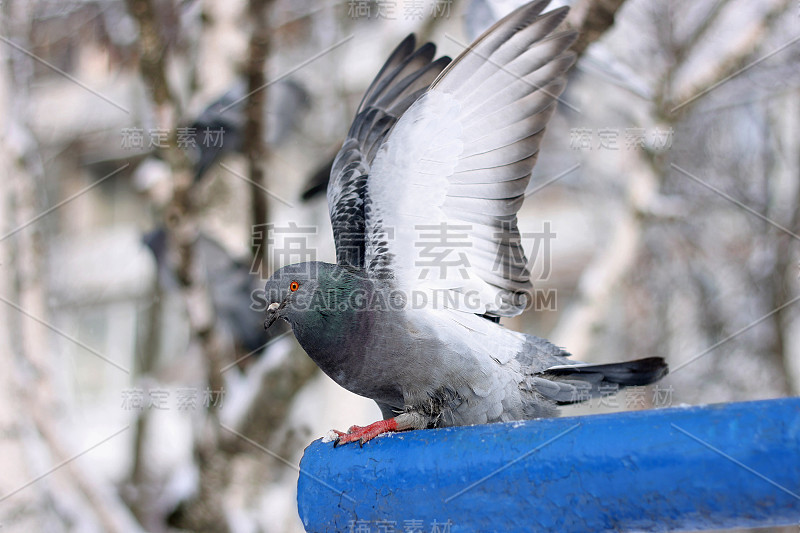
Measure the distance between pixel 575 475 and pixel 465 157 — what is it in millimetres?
1586

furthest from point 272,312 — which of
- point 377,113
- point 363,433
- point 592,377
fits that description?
point 592,377

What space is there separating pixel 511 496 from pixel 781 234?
689 centimetres

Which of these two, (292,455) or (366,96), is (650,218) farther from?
(292,455)

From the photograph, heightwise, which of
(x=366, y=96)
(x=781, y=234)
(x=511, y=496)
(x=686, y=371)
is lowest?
(x=686, y=371)

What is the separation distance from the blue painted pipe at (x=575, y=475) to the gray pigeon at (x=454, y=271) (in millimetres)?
502

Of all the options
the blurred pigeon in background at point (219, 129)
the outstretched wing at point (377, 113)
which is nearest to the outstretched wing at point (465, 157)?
the outstretched wing at point (377, 113)

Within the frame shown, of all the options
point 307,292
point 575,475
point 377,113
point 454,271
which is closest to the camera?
point 575,475

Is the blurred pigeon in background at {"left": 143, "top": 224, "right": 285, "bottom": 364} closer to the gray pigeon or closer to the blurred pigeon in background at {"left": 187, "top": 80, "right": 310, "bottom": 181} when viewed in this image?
the blurred pigeon in background at {"left": 187, "top": 80, "right": 310, "bottom": 181}

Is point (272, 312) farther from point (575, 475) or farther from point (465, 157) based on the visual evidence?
point (575, 475)

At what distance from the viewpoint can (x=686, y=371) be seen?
930 cm

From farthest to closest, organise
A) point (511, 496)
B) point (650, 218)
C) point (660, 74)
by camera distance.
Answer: point (660, 74) < point (650, 218) < point (511, 496)

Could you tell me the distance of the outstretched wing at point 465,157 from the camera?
301 cm

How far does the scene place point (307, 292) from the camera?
3012mm

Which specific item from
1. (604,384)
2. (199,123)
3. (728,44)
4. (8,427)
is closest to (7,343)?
(8,427)
